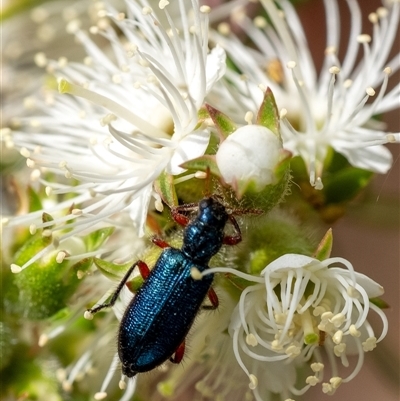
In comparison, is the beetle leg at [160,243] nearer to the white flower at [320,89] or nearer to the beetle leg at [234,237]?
the beetle leg at [234,237]

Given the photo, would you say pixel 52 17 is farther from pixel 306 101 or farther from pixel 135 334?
pixel 135 334

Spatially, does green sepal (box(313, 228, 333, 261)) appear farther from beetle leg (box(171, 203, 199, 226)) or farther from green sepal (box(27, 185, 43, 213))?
green sepal (box(27, 185, 43, 213))

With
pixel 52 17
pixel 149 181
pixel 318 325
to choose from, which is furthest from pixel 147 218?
pixel 52 17

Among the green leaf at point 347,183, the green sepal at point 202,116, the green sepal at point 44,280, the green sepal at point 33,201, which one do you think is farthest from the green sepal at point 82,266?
the green leaf at point 347,183

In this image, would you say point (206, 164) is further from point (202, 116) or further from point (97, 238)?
point (97, 238)

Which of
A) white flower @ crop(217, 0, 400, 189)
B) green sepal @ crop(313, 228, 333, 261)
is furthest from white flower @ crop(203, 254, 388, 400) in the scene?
white flower @ crop(217, 0, 400, 189)

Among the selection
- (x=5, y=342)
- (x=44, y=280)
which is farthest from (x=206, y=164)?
(x=5, y=342)
